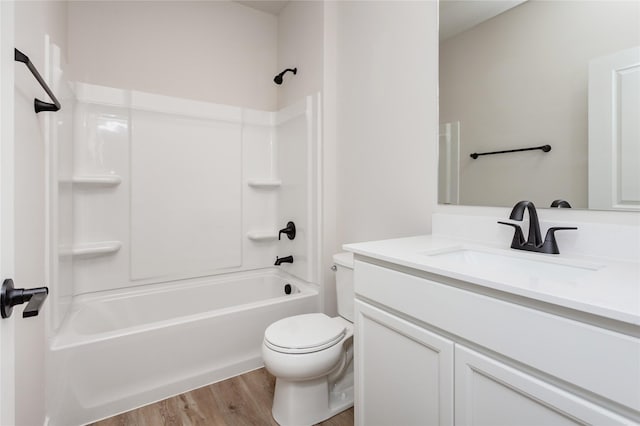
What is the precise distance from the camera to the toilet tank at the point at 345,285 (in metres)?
1.73

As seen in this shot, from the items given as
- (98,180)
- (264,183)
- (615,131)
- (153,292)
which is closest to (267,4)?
(264,183)

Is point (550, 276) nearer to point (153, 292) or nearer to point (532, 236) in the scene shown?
point (532, 236)

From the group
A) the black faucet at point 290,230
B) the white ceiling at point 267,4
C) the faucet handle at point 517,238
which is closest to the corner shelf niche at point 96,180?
the black faucet at point 290,230

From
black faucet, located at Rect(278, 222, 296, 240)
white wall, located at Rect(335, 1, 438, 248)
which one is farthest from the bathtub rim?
white wall, located at Rect(335, 1, 438, 248)

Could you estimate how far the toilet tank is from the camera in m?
1.73

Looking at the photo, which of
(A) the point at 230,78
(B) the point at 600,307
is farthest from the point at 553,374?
(A) the point at 230,78

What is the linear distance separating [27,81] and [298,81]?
1.72 meters

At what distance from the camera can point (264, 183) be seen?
2592 millimetres

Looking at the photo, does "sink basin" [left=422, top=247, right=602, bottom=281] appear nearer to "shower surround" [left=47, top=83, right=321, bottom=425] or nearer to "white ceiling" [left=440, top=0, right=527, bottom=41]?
"white ceiling" [left=440, top=0, right=527, bottom=41]

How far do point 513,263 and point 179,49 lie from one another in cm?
262

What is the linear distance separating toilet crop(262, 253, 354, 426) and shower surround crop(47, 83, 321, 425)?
0.47m

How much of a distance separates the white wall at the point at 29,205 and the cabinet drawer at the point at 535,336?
121 cm

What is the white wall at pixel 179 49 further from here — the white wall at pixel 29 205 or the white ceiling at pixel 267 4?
the white wall at pixel 29 205

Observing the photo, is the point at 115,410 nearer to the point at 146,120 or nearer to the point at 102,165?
the point at 102,165
